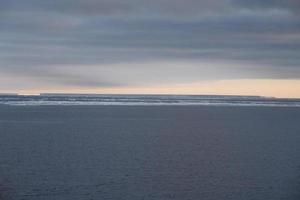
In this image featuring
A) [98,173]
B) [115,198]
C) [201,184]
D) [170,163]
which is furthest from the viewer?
[170,163]

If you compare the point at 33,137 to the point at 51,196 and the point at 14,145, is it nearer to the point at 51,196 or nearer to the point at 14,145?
the point at 14,145

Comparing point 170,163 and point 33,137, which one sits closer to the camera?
point 170,163

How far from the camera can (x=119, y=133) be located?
32.0 metres

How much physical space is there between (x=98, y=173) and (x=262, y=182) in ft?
13.2

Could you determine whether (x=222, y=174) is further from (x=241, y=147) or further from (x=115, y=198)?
(x=241, y=147)

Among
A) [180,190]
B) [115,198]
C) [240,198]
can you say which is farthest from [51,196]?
[240,198]

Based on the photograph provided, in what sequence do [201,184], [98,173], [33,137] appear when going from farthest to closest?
Result: [33,137]
[98,173]
[201,184]

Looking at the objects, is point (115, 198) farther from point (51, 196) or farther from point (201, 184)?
point (201, 184)

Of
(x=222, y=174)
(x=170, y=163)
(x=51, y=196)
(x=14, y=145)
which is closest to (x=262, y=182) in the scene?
(x=222, y=174)

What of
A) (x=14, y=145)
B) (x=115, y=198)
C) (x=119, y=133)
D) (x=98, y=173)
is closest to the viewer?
(x=115, y=198)

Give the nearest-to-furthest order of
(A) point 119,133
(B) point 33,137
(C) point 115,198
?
(C) point 115,198
(B) point 33,137
(A) point 119,133

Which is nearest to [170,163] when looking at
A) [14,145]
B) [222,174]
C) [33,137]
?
[222,174]

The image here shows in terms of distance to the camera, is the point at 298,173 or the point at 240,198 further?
the point at 298,173

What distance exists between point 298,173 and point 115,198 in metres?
5.67
